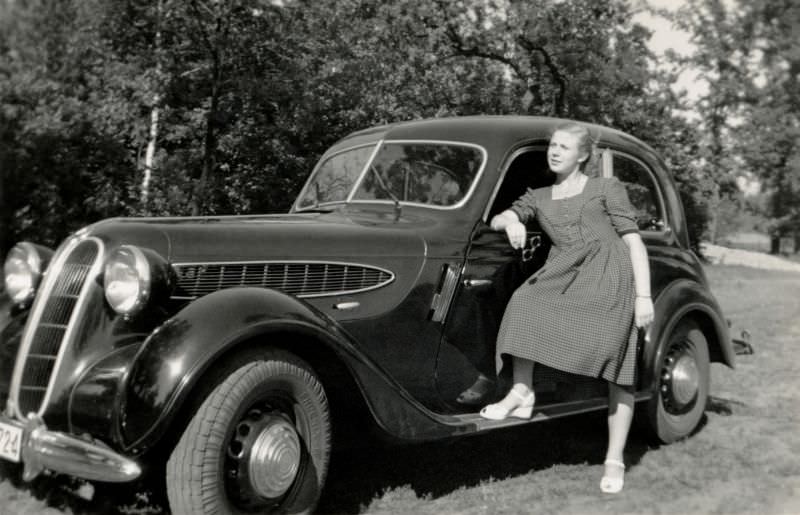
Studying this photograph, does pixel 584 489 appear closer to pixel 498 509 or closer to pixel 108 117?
pixel 498 509

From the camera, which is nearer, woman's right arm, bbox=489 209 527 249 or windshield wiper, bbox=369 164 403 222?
woman's right arm, bbox=489 209 527 249

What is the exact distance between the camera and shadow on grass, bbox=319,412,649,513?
3.95 meters

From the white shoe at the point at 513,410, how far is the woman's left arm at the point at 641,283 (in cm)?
68

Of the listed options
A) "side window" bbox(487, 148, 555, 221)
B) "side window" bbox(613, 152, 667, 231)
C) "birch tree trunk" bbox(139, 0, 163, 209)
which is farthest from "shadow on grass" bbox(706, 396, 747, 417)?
"birch tree trunk" bbox(139, 0, 163, 209)

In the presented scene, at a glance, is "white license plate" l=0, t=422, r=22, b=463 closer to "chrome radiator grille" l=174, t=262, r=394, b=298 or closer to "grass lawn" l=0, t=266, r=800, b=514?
"grass lawn" l=0, t=266, r=800, b=514

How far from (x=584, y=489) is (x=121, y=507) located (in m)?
2.28

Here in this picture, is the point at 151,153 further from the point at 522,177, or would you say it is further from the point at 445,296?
the point at 445,296

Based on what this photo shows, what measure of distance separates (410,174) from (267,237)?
1.17 m

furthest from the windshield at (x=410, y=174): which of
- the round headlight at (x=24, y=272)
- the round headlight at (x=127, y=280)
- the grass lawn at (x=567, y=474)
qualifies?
the round headlight at (x=24, y=272)

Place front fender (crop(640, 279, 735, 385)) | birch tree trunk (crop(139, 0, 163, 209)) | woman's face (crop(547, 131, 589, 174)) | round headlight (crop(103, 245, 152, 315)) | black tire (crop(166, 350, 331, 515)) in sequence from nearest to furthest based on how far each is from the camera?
black tire (crop(166, 350, 331, 515))
round headlight (crop(103, 245, 152, 315))
woman's face (crop(547, 131, 589, 174))
front fender (crop(640, 279, 735, 385))
birch tree trunk (crop(139, 0, 163, 209))

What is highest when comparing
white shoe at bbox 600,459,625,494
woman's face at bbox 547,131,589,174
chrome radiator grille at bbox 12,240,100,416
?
woman's face at bbox 547,131,589,174

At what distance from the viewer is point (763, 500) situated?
390cm

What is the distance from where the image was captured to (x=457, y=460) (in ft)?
14.8

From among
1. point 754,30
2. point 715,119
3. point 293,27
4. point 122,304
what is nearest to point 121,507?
point 122,304
